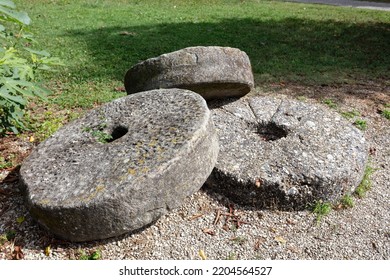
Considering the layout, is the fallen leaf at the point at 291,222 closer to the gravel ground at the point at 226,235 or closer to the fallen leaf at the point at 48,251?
the gravel ground at the point at 226,235

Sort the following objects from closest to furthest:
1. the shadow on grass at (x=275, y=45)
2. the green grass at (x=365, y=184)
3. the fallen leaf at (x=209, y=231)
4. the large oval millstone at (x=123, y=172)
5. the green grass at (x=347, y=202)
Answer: the large oval millstone at (x=123, y=172)
the fallen leaf at (x=209, y=231)
the green grass at (x=347, y=202)
the green grass at (x=365, y=184)
the shadow on grass at (x=275, y=45)

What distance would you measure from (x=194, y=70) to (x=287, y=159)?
142 cm

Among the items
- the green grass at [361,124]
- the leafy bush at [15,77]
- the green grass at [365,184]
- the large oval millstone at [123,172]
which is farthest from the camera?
the green grass at [361,124]

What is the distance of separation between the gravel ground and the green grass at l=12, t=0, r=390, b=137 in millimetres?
2691

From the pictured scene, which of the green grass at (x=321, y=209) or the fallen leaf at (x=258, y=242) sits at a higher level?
the green grass at (x=321, y=209)

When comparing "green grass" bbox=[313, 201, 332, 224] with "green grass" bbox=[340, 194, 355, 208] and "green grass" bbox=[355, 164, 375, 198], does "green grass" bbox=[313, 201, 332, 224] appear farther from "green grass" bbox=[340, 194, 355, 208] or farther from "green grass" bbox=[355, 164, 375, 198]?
"green grass" bbox=[355, 164, 375, 198]

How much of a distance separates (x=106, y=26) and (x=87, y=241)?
313 inches

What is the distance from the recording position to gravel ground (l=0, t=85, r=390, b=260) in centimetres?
310

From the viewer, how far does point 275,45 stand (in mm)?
8570

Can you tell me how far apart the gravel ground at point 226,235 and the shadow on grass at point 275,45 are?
3334mm

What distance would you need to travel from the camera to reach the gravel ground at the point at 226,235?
3102 mm

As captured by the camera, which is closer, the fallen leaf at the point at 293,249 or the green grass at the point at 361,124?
the fallen leaf at the point at 293,249

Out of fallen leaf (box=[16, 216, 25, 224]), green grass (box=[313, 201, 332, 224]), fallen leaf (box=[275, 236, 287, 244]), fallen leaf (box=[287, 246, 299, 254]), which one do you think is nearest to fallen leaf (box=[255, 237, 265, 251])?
fallen leaf (box=[275, 236, 287, 244])

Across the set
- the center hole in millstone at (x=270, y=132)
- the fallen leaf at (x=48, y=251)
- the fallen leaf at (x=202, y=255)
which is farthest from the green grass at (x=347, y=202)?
the fallen leaf at (x=48, y=251)
